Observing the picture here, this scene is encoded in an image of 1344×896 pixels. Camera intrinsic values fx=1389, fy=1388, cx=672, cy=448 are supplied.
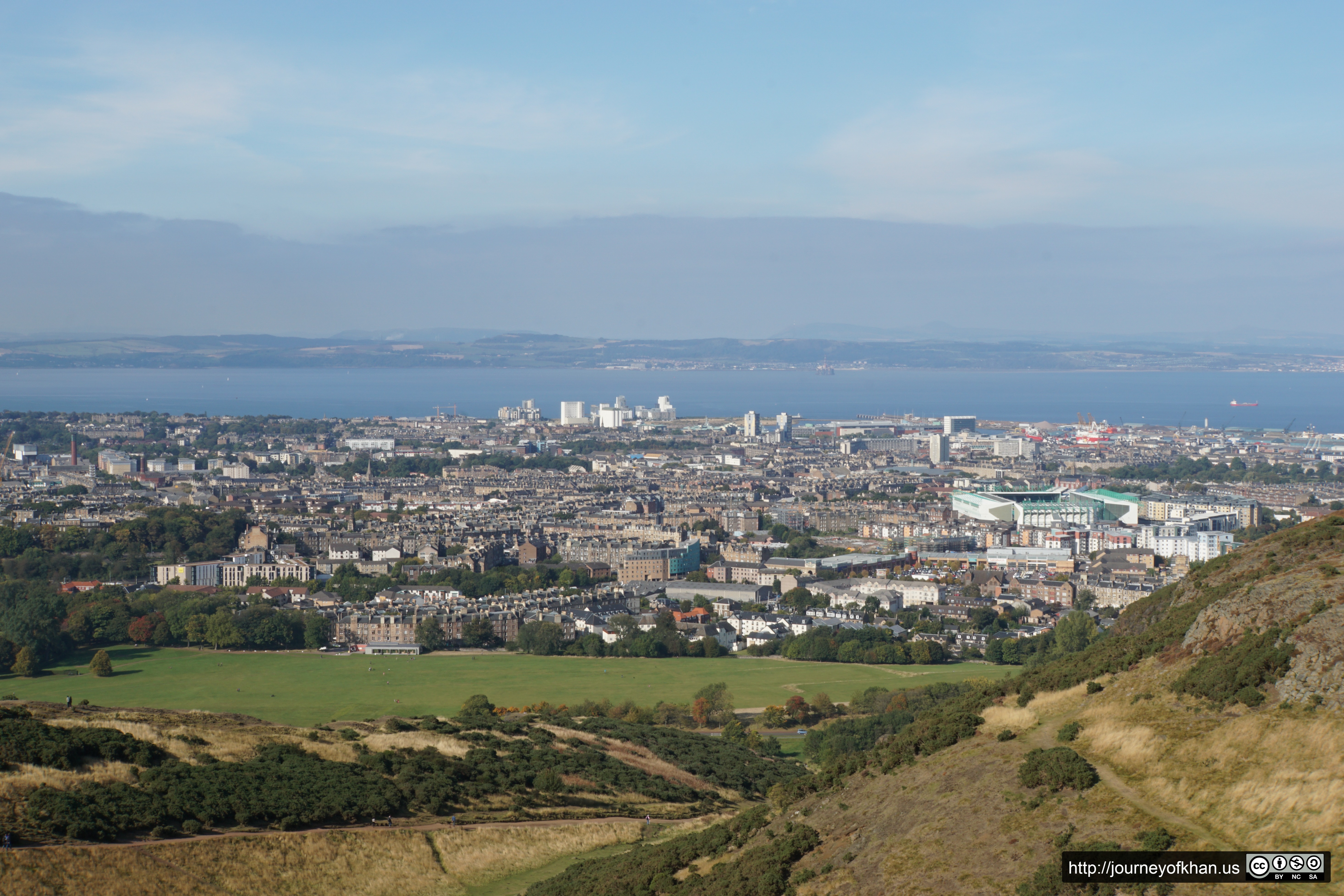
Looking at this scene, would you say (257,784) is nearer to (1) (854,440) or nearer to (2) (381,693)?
(2) (381,693)

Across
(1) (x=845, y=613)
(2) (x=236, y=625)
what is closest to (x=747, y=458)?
(1) (x=845, y=613)

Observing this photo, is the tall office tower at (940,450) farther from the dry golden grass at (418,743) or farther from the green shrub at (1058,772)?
the green shrub at (1058,772)

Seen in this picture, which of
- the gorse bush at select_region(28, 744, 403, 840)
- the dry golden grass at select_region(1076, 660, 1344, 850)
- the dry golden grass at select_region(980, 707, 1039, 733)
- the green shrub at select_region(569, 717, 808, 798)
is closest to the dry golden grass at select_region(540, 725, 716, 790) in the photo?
the green shrub at select_region(569, 717, 808, 798)

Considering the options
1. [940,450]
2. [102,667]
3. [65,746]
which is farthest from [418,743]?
[940,450]

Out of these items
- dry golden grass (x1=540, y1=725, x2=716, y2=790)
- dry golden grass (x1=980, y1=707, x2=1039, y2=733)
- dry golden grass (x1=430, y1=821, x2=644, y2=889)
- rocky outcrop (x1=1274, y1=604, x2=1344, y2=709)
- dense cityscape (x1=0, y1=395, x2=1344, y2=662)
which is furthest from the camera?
dense cityscape (x1=0, y1=395, x2=1344, y2=662)

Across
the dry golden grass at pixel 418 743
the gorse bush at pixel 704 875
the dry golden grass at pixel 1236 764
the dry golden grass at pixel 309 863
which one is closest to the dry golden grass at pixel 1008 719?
the dry golden grass at pixel 1236 764

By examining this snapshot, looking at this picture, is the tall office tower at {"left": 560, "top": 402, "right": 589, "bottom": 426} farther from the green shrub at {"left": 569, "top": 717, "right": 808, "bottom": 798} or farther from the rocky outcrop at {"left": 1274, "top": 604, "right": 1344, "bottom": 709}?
the rocky outcrop at {"left": 1274, "top": 604, "right": 1344, "bottom": 709}

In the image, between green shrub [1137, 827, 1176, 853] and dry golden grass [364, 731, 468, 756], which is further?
dry golden grass [364, 731, 468, 756]
